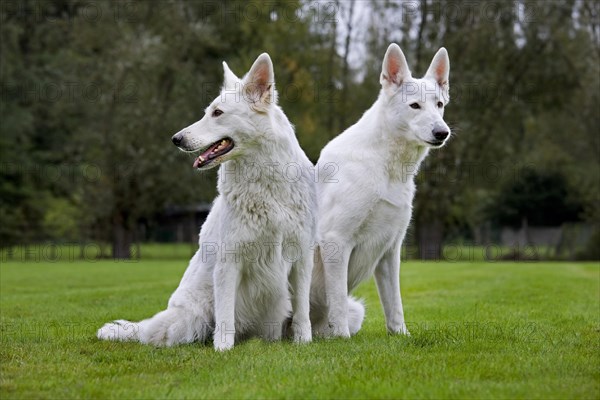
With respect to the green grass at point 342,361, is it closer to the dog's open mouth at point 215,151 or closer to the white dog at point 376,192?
the white dog at point 376,192

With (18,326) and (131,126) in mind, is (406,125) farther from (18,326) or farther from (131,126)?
(131,126)

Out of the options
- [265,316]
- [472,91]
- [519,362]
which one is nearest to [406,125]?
[265,316]

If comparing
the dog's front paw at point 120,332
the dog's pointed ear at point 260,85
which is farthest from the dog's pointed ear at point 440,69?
the dog's front paw at point 120,332

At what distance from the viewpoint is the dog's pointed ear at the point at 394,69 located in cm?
748

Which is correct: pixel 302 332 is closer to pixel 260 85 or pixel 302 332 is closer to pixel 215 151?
pixel 215 151

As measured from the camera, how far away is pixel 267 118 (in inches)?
259

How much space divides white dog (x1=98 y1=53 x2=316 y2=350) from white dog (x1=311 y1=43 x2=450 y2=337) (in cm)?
46

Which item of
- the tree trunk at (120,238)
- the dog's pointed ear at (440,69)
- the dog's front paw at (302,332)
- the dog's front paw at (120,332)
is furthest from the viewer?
the tree trunk at (120,238)

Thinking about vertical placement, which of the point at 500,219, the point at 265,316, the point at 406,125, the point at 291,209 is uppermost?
the point at 406,125


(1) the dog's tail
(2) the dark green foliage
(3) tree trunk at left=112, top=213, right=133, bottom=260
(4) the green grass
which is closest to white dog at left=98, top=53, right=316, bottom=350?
(4) the green grass

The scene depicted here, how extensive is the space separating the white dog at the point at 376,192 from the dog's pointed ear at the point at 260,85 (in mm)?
1188

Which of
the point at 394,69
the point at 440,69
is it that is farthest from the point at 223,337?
the point at 440,69

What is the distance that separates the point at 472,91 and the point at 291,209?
25.0 meters

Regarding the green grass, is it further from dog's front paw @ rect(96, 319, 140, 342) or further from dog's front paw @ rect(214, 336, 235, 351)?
dog's front paw @ rect(96, 319, 140, 342)
